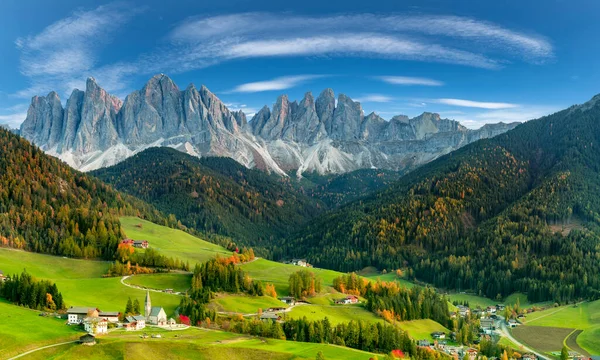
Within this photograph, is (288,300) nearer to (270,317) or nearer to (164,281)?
(270,317)

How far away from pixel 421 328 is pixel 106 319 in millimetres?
78719

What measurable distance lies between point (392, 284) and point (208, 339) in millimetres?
89181

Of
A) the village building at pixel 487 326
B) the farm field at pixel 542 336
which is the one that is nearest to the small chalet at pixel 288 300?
the village building at pixel 487 326

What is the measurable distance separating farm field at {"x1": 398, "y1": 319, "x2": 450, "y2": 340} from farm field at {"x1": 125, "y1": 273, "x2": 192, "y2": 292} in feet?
190

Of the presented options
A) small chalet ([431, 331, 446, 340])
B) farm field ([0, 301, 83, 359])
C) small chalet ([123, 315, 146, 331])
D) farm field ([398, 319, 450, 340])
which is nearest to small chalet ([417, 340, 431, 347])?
farm field ([398, 319, 450, 340])

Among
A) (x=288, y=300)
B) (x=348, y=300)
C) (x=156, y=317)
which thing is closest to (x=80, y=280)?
(x=156, y=317)

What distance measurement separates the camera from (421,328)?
475 ft

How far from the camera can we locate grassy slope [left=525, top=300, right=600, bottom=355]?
146 m

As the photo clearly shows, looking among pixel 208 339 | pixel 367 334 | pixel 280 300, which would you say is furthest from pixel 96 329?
pixel 280 300

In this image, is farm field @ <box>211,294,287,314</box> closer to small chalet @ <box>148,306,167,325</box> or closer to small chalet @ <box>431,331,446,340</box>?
small chalet @ <box>148,306,167,325</box>

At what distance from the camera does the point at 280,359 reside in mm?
84938

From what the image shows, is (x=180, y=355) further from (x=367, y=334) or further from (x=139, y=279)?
(x=139, y=279)

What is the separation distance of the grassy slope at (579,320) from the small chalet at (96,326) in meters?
112

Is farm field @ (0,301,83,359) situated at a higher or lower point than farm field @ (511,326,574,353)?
higher
